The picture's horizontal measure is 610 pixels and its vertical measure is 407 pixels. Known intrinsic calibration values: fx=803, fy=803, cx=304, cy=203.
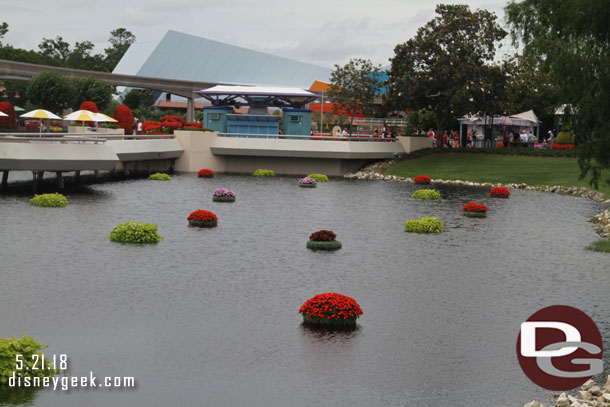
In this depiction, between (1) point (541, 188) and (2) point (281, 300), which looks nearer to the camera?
(2) point (281, 300)

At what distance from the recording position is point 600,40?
67.6ft

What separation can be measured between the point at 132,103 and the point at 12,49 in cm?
2192

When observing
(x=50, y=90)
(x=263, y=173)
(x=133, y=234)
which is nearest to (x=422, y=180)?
(x=263, y=173)

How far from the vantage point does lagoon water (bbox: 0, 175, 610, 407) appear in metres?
→ 15.0

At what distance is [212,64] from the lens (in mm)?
151125

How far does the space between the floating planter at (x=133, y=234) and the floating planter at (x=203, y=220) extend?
4.88 m

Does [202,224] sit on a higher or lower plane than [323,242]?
higher

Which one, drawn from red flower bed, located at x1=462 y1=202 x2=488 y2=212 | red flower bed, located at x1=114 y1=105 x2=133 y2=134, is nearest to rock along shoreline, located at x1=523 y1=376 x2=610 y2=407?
red flower bed, located at x1=462 y1=202 x2=488 y2=212

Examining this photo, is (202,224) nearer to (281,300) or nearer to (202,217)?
(202,217)

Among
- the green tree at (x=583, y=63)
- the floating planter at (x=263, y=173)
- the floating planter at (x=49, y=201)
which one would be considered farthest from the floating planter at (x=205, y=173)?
the green tree at (x=583, y=63)

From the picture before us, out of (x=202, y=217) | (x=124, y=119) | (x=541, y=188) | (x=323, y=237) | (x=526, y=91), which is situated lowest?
(x=323, y=237)

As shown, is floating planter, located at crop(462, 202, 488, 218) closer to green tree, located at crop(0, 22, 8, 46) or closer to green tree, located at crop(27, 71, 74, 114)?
green tree, located at crop(27, 71, 74, 114)

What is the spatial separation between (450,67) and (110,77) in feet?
176

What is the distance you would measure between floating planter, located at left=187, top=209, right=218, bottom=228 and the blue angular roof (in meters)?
115
